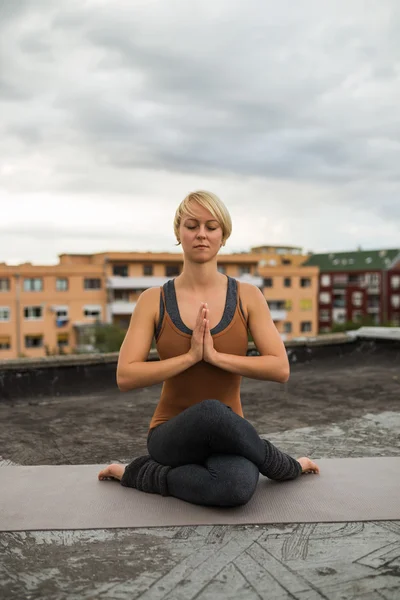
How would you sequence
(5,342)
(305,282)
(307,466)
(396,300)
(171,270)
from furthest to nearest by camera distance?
(396,300), (305,282), (171,270), (5,342), (307,466)

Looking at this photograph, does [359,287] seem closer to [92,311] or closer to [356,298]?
[356,298]

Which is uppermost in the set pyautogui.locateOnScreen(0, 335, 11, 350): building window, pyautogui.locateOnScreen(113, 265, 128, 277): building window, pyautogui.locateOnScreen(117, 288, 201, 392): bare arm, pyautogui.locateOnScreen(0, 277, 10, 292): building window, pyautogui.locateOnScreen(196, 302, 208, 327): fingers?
pyautogui.locateOnScreen(113, 265, 128, 277): building window

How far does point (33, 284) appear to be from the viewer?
46375 millimetres

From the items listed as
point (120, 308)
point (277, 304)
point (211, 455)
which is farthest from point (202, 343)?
point (277, 304)

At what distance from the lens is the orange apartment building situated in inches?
1802

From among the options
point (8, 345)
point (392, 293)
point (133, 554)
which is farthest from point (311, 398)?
point (392, 293)

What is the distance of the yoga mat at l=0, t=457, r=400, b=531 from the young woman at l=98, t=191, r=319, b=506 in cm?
8

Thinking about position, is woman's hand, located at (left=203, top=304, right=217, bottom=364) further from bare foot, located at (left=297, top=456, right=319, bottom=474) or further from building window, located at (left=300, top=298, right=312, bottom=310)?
building window, located at (left=300, top=298, right=312, bottom=310)

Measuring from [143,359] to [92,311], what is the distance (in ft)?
152

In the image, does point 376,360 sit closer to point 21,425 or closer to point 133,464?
point 21,425

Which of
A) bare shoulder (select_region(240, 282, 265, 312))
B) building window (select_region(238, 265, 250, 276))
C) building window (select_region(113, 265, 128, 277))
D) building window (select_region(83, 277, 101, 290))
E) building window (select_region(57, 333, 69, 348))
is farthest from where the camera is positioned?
building window (select_region(238, 265, 250, 276))

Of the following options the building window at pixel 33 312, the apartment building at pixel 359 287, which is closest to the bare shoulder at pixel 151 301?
the building window at pixel 33 312

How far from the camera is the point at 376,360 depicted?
895 cm

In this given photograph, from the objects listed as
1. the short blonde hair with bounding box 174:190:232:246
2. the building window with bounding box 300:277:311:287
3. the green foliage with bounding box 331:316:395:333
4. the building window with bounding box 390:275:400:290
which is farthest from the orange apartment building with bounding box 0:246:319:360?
the short blonde hair with bounding box 174:190:232:246
